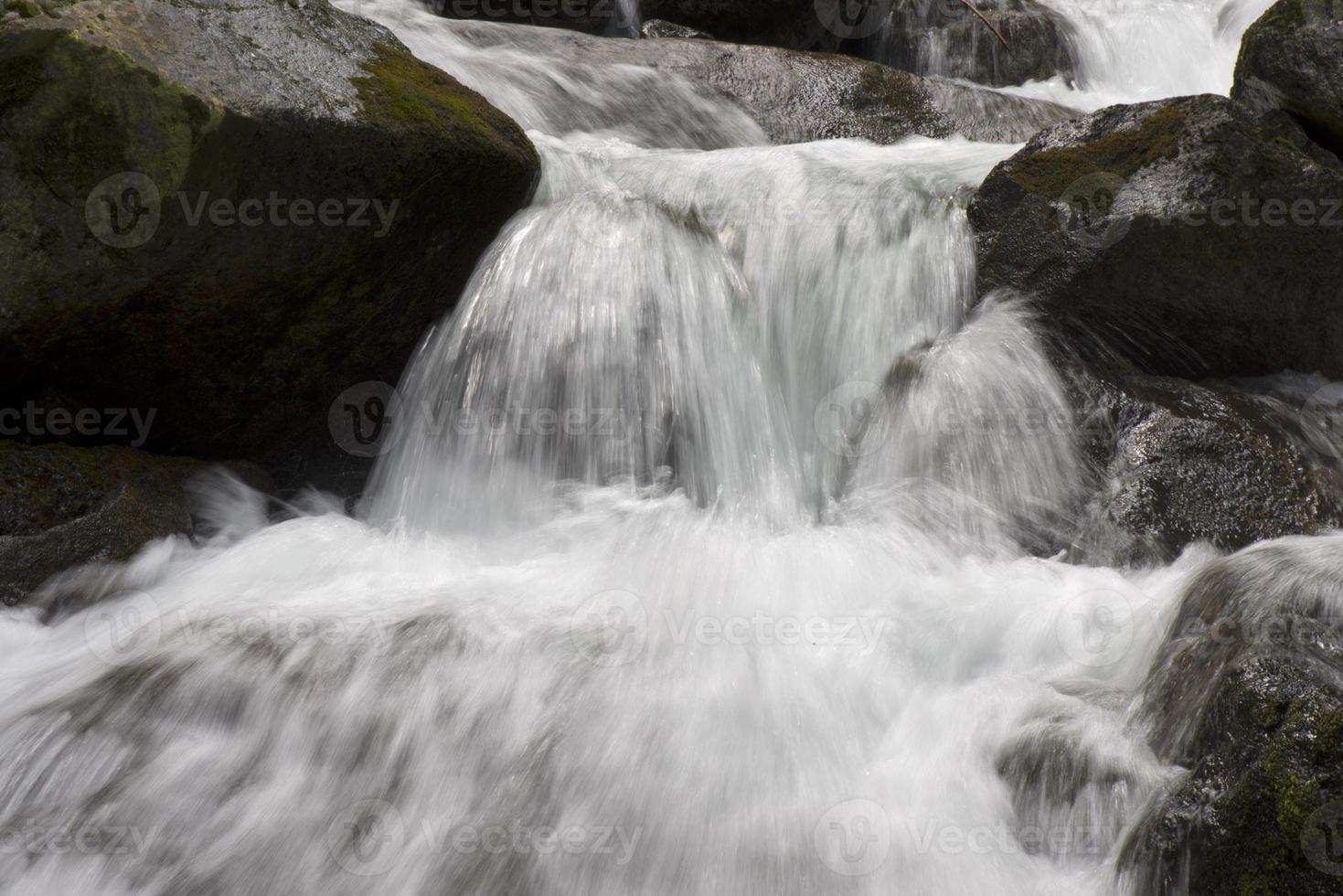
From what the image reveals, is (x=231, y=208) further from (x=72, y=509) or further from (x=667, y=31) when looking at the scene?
(x=667, y=31)

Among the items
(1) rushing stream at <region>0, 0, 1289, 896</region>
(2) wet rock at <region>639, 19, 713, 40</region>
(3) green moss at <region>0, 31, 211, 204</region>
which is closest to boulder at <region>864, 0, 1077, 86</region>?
(2) wet rock at <region>639, 19, 713, 40</region>

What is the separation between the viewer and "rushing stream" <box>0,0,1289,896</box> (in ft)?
8.66

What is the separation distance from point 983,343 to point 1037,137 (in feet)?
3.62

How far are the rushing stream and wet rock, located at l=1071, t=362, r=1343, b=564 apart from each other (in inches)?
5.8

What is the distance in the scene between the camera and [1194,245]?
4.24 m

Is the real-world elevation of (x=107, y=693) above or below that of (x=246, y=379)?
below

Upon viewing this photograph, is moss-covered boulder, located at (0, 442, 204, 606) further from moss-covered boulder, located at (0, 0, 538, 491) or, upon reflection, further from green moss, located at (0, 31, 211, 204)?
green moss, located at (0, 31, 211, 204)

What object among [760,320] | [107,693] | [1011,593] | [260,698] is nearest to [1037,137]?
[760,320]

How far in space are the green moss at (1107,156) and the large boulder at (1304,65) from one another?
1.83ft

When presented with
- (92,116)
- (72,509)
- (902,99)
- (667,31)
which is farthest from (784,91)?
(72,509)

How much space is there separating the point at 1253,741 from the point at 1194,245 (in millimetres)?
2602

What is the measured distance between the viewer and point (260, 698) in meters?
3.11

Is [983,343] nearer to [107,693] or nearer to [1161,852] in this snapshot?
[1161,852]

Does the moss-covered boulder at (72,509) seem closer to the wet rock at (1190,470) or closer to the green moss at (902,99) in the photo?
the wet rock at (1190,470)
